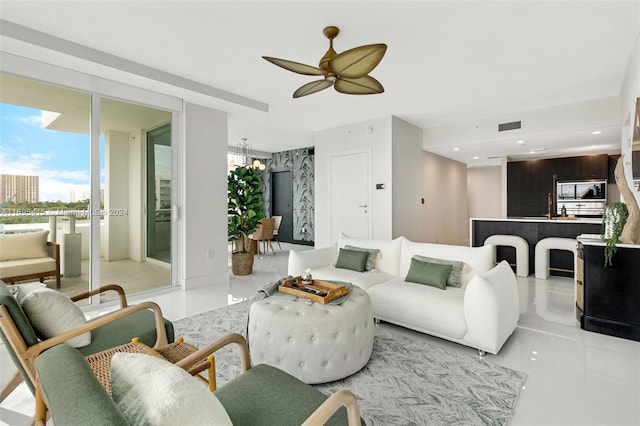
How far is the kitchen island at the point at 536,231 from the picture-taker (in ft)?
17.3

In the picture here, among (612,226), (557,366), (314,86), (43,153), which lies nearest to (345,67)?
(314,86)

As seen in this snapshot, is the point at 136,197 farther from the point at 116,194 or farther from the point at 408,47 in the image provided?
the point at 408,47

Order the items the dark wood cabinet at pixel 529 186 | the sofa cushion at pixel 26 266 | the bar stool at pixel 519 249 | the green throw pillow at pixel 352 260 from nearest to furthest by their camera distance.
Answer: the sofa cushion at pixel 26 266 < the green throw pillow at pixel 352 260 < the bar stool at pixel 519 249 < the dark wood cabinet at pixel 529 186

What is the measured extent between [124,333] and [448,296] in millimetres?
2560

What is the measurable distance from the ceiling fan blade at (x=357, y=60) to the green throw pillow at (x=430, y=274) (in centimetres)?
198

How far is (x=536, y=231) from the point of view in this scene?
18.6 ft

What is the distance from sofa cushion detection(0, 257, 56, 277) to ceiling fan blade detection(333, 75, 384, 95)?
3681mm

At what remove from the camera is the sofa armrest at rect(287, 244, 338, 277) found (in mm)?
4039

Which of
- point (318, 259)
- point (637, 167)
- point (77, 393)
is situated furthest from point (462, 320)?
point (77, 393)

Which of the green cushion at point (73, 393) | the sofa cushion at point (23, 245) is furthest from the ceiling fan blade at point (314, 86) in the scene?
the sofa cushion at point (23, 245)

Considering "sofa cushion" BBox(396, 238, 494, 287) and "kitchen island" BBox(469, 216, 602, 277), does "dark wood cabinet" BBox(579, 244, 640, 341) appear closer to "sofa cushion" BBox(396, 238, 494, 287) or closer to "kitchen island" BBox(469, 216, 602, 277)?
"sofa cushion" BBox(396, 238, 494, 287)

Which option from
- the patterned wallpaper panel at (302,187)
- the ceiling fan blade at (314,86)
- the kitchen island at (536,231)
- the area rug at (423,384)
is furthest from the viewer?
the patterned wallpaper panel at (302,187)

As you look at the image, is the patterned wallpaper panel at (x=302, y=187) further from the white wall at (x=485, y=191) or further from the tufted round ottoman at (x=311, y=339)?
the tufted round ottoman at (x=311, y=339)

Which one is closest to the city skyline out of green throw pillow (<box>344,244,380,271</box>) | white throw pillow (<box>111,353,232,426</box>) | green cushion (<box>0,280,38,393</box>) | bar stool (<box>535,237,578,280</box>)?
green cushion (<box>0,280,38,393</box>)
